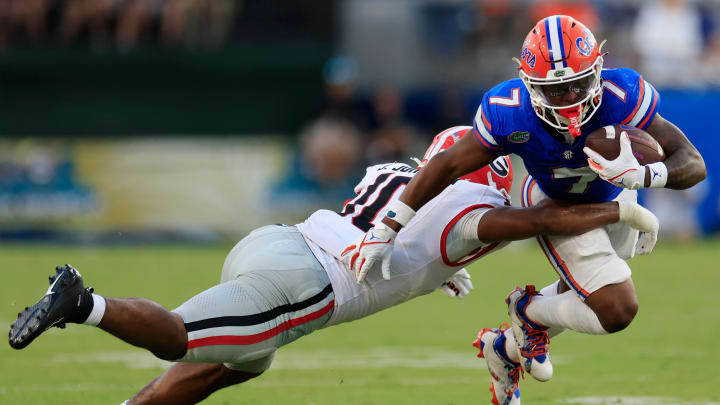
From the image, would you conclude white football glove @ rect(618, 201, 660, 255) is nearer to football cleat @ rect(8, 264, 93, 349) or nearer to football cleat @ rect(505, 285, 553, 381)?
football cleat @ rect(505, 285, 553, 381)

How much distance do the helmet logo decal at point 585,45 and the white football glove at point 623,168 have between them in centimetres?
38

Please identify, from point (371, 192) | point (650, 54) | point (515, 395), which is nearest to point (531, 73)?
point (371, 192)

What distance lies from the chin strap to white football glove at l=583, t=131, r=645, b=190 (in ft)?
0.45

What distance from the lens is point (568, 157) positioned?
4.31m

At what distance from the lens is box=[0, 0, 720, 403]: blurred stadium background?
41.8ft

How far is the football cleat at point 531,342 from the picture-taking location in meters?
4.50

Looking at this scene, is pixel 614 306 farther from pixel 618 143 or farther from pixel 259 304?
pixel 259 304

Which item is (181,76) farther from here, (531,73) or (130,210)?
(531,73)

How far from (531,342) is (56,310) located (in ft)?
6.42

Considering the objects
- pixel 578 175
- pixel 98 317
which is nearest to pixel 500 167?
pixel 578 175

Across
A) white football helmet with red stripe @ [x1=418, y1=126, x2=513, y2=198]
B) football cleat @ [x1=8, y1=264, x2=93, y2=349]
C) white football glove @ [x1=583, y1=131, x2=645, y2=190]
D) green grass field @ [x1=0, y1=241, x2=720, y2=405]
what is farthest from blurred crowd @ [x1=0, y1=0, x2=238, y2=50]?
white football glove @ [x1=583, y1=131, x2=645, y2=190]

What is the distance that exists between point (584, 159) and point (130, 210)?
30.0 feet

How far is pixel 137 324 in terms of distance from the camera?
3.88 m

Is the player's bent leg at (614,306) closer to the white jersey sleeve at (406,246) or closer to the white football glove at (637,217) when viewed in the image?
the white football glove at (637,217)
